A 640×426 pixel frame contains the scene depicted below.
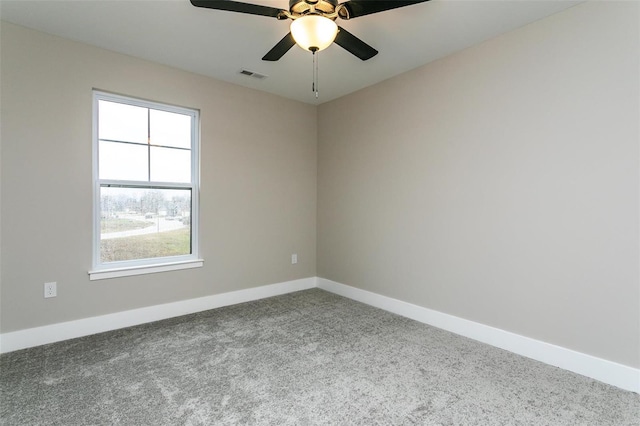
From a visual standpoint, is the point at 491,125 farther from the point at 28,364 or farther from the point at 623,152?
the point at 28,364

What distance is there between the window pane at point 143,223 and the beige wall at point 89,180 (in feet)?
0.60

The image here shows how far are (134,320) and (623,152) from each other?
4.17 meters

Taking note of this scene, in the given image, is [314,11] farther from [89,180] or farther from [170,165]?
[89,180]

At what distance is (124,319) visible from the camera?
3.15 meters

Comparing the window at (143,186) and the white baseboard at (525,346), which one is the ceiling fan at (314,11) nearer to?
the window at (143,186)

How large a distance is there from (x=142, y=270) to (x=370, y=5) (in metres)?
3.02

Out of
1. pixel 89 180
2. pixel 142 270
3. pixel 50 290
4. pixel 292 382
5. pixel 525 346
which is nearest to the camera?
pixel 292 382

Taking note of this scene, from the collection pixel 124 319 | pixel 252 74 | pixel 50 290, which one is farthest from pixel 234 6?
pixel 124 319

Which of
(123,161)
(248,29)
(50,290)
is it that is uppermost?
(248,29)

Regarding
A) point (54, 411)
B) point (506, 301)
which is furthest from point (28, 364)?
point (506, 301)

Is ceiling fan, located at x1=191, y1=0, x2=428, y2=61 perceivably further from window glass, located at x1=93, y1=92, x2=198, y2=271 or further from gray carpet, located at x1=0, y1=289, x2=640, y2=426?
gray carpet, located at x1=0, y1=289, x2=640, y2=426

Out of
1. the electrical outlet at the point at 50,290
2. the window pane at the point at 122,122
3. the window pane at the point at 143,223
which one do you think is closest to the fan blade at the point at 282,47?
the window pane at the point at 122,122

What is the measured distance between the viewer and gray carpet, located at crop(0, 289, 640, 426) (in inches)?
72.3

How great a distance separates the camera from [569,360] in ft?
7.75
